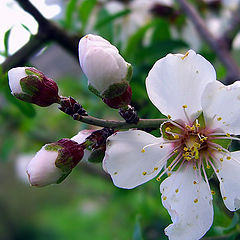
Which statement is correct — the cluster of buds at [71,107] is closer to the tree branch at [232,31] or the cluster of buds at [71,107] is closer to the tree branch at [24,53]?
the tree branch at [24,53]

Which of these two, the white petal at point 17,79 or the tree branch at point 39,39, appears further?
the tree branch at point 39,39

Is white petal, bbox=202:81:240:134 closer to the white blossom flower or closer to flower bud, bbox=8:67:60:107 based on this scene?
the white blossom flower

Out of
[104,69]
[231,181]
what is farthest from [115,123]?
[231,181]

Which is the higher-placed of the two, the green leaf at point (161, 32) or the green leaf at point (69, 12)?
the green leaf at point (69, 12)

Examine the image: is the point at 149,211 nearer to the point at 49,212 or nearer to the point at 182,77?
the point at 182,77

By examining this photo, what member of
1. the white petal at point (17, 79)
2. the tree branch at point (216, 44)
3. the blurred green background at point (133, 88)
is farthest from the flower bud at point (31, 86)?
the tree branch at point (216, 44)

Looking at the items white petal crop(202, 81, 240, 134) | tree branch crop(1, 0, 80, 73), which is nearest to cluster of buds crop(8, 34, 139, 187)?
white petal crop(202, 81, 240, 134)

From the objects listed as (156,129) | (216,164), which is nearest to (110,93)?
(156,129)
